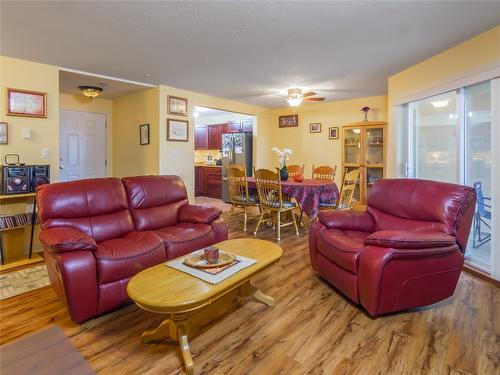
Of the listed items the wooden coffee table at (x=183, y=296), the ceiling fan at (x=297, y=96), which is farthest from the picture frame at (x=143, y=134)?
the wooden coffee table at (x=183, y=296)

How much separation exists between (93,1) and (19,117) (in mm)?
2064

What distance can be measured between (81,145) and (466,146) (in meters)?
6.04

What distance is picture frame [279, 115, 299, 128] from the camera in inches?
262

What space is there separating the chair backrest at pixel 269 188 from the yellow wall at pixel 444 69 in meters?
1.84

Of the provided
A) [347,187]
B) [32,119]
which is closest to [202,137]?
[32,119]

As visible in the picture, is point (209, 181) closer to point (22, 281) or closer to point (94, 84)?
point (94, 84)

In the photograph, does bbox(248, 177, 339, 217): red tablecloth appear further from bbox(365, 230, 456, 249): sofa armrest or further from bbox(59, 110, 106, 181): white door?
bbox(59, 110, 106, 181): white door

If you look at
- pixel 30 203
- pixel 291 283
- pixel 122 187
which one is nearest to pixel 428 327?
pixel 291 283

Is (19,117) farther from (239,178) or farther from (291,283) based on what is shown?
(291,283)

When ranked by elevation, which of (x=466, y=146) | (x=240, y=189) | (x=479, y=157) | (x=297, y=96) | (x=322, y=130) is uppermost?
(x=297, y=96)

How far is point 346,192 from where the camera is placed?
13.6ft

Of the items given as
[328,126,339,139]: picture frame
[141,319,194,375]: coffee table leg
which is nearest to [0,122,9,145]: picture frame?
[141,319,194,375]: coffee table leg

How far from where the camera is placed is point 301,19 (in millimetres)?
2496

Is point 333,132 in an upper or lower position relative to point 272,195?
upper
